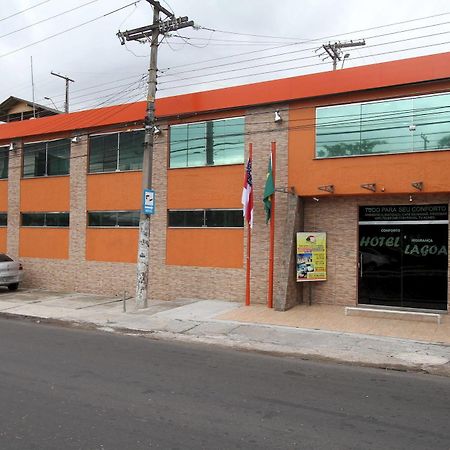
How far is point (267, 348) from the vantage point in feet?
30.4

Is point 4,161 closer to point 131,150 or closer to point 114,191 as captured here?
point 114,191

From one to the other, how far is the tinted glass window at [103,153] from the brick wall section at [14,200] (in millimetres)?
4154

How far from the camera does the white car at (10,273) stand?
18.1 meters

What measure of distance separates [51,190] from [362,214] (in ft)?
39.7

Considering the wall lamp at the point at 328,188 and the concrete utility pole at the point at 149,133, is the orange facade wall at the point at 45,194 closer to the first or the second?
the concrete utility pole at the point at 149,133

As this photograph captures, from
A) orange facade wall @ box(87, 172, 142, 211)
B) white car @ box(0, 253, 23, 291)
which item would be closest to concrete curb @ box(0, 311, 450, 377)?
white car @ box(0, 253, 23, 291)

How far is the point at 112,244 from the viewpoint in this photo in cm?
1778

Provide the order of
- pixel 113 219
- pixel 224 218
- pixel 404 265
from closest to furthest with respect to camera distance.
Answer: pixel 404 265 < pixel 224 218 < pixel 113 219

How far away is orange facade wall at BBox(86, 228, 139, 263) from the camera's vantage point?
17.3m

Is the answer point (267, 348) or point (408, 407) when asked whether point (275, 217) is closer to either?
point (267, 348)

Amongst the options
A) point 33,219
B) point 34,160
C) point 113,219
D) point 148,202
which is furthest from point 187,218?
point 34,160

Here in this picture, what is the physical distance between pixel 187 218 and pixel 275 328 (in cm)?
619

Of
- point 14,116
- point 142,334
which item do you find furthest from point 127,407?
point 14,116

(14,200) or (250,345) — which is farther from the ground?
(14,200)
